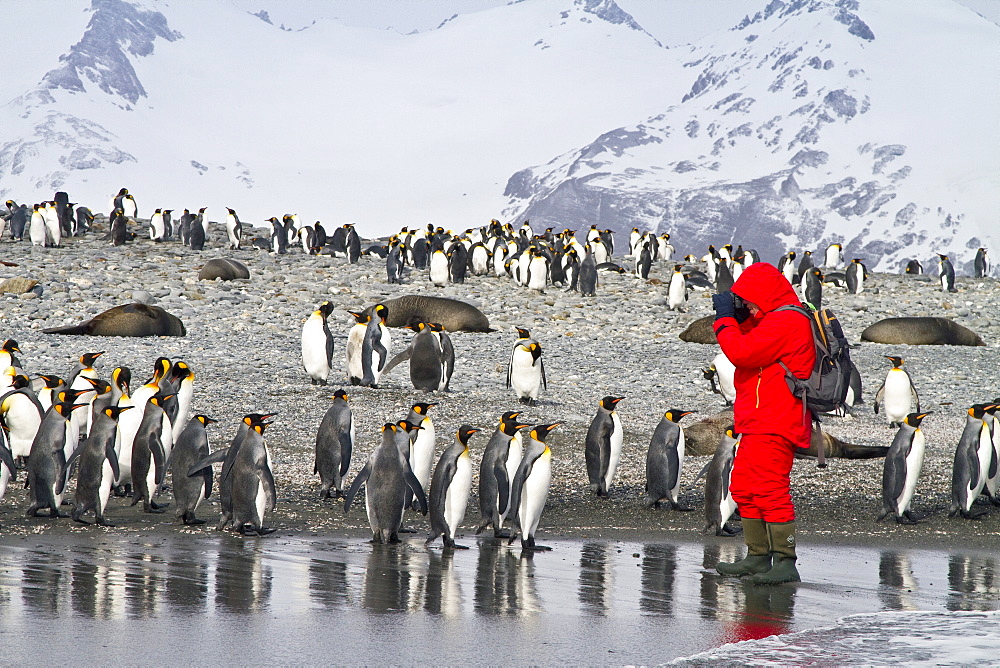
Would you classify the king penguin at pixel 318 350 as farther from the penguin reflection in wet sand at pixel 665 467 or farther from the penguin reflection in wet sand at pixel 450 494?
the penguin reflection in wet sand at pixel 450 494

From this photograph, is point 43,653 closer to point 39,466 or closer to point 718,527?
point 39,466

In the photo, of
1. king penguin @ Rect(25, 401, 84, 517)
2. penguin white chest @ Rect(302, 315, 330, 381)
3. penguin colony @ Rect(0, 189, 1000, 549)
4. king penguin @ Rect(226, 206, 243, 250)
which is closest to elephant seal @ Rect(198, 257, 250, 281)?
king penguin @ Rect(226, 206, 243, 250)

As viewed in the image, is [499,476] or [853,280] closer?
[499,476]

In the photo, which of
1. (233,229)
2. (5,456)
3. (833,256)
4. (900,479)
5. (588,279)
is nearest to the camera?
(5,456)

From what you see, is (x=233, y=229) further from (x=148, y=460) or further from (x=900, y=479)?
(x=900, y=479)

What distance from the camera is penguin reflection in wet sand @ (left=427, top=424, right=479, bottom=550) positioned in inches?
219

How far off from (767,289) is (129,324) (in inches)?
450

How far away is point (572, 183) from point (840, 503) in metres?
127

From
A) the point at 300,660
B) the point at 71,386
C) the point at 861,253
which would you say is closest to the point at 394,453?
the point at 300,660

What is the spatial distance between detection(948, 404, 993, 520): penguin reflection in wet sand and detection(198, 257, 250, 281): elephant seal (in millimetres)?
16330

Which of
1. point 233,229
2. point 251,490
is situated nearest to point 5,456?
point 251,490

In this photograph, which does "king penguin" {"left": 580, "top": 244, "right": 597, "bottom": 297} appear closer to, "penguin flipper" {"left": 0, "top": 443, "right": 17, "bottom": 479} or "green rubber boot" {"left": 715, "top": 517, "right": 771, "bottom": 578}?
"penguin flipper" {"left": 0, "top": 443, "right": 17, "bottom": 479}

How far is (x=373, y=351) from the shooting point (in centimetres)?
1090

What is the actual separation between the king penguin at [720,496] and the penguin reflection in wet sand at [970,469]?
1675mm
